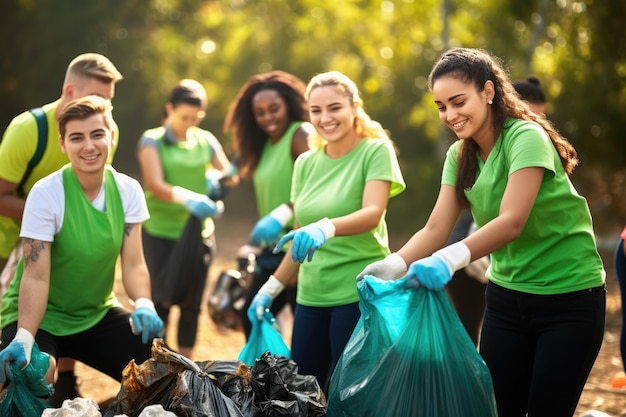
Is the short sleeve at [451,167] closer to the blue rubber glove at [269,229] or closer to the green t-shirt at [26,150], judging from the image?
the blue rubber glove at [269,229]

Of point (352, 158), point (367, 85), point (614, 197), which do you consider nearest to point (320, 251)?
point (352, 158)

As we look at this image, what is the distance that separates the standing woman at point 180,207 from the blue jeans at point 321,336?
1.52m

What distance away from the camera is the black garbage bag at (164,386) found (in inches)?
112

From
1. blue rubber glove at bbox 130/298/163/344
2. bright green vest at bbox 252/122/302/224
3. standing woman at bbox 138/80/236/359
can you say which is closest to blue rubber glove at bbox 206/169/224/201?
standing woman at bbox 138/80/236/359

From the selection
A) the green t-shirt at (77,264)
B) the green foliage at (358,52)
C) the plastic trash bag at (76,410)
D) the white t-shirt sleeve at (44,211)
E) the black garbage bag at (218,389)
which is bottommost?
the plastic trash bag at (76,410)

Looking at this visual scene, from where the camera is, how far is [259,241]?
163 inches

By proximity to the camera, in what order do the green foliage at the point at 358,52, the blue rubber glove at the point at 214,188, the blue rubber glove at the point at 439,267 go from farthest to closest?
the green foliage at the point at 358,52
the blue rubber glove at the point at 214,188
the blue rubber glove at the point at 439,267

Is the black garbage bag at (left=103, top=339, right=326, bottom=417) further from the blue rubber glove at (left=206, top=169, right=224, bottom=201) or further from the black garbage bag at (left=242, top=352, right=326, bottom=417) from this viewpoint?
the blue rubber glove at (left=206, top=169, right=224, bottom=201)

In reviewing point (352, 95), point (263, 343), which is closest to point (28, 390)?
point (263, 343)

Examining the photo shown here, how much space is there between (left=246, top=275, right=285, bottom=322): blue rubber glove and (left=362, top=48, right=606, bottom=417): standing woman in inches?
30.7

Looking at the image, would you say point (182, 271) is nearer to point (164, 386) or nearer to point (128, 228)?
point (128, 228)

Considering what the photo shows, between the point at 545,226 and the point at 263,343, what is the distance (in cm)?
126

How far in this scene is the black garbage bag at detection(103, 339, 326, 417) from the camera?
9.36 feet

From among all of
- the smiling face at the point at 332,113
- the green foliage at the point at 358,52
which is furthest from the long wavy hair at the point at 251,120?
the green foliage at the point at 358,52
